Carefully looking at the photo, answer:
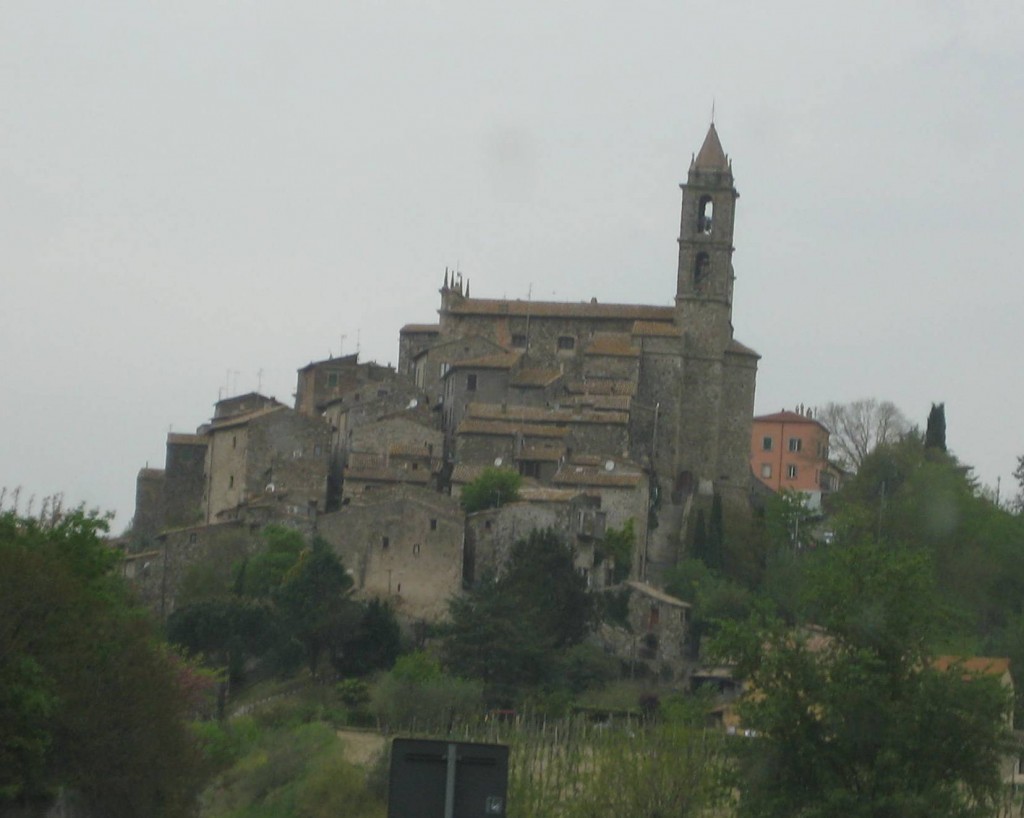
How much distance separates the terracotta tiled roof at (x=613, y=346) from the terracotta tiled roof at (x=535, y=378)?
1351 millimetres

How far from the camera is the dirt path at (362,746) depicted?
48094 millimetres

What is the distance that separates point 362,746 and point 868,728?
25.5 meters

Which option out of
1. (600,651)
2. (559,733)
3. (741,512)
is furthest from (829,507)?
(559,733)

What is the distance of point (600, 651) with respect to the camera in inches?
2500

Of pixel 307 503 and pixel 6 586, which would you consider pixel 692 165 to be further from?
pixel 6 586

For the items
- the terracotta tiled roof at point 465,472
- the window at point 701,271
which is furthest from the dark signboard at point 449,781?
the window at point 701,271

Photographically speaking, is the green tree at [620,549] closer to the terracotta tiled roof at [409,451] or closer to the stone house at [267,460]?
the terracotta tiled roof at [409,451]

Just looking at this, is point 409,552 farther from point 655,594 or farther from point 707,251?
point 707,251

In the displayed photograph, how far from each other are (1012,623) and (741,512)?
11366 millimetres

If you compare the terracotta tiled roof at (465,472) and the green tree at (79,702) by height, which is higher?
the terracotta tiled roof at (465,472)

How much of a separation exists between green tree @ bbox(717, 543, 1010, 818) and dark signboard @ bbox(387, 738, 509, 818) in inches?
474

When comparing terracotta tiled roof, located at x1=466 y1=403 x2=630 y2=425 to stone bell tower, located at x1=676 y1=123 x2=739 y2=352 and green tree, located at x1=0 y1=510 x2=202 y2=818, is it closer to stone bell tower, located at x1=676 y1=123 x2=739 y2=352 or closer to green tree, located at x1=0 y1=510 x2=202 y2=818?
stone bell tower, located at x1=676 y1=123 x2=739 y2=352

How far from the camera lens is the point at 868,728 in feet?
88.9

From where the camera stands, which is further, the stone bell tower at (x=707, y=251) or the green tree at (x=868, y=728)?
the stone bell tower at (x=707, y=251)
